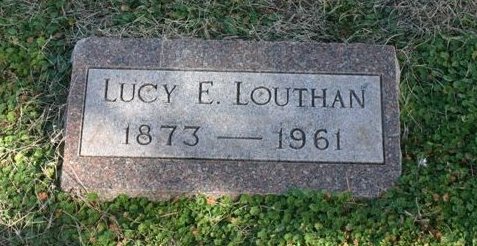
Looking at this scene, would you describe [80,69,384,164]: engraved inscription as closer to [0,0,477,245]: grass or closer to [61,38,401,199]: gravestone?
[61,38,401,199]: gravestone

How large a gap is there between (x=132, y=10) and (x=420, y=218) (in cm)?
191

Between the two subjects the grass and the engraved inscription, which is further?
the engraved inscription

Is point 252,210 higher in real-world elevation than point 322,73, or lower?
lower

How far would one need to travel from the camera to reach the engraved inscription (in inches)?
123

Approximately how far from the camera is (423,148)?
3191 mm

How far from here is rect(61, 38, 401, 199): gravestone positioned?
309 centimetres

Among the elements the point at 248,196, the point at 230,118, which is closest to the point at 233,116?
the point at 230,118

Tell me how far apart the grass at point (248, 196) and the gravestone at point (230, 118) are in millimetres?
97

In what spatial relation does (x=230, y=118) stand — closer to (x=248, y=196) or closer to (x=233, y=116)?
(x=233, y=116)

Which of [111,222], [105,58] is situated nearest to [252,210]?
[111,222]

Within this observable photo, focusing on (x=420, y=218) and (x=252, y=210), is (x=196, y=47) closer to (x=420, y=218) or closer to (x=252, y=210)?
(x=252, y=210)

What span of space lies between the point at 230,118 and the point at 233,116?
2cm

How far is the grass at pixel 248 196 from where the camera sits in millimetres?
3006

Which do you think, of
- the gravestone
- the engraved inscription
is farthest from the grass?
→ the engraved inscription
